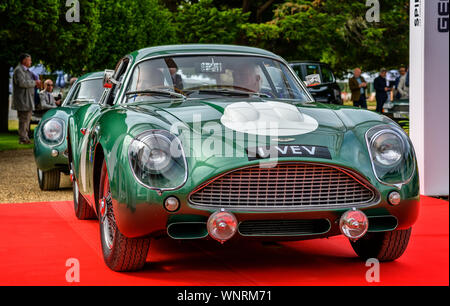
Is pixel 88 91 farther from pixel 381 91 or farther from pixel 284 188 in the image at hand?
pixel 381 91

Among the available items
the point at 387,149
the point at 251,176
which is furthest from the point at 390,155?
the point at 251,176

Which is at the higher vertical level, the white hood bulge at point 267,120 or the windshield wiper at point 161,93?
the windshield wiper at point 161,93

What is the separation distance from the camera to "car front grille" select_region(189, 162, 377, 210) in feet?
12.5

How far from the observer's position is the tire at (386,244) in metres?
4.39

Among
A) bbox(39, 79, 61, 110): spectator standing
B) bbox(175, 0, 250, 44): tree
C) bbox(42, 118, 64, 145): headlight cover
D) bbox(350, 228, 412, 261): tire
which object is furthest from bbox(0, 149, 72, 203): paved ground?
bbox(175, 0, 250, 44): tree

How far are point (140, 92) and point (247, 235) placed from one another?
162 centimetres

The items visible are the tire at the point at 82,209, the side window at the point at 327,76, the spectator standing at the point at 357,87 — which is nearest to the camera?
the tire at the point at 82,209

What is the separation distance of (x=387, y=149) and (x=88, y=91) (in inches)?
223

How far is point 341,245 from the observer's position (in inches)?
205

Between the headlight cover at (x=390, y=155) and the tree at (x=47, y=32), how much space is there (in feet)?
43.3

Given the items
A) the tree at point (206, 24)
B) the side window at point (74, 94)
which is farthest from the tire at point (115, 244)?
the tree at point (206, 24)

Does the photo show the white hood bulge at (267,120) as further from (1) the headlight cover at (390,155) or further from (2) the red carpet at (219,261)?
(2) the red carpet at (219,261)

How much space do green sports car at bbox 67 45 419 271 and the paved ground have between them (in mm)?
4003
